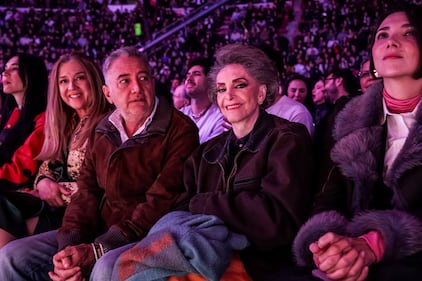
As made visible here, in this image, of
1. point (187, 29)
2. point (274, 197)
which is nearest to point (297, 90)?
point (274, 197)

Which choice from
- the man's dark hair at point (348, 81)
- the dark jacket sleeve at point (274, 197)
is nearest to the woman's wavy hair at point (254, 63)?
the dark jacket sleeve at point (274, 197)

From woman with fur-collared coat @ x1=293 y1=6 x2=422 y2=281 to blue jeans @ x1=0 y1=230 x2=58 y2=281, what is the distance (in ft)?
3.79

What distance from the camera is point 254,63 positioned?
7.17ft

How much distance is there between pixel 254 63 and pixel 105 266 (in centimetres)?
94

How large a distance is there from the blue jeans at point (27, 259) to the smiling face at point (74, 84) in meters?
0.80

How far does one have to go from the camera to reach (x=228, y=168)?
2121 millimetres

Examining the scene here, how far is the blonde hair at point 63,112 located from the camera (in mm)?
2932

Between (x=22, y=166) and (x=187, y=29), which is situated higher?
(x=187, y=29)

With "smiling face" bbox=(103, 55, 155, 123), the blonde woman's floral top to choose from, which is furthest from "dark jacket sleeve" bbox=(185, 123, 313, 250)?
the blonde woman's floral top

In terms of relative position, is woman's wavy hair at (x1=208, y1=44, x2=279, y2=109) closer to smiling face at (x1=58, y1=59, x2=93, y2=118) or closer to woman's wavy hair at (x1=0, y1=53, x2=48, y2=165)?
smiling face at (x1=58, y1=59, x2=93, y2=118)

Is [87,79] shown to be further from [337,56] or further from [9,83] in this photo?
[337,56]

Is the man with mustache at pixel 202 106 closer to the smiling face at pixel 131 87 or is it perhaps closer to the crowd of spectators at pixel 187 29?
the smiling face at pixel 131 87

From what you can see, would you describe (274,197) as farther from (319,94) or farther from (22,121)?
(319,94)

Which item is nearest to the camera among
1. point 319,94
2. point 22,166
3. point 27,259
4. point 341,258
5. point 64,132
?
point 341,258
